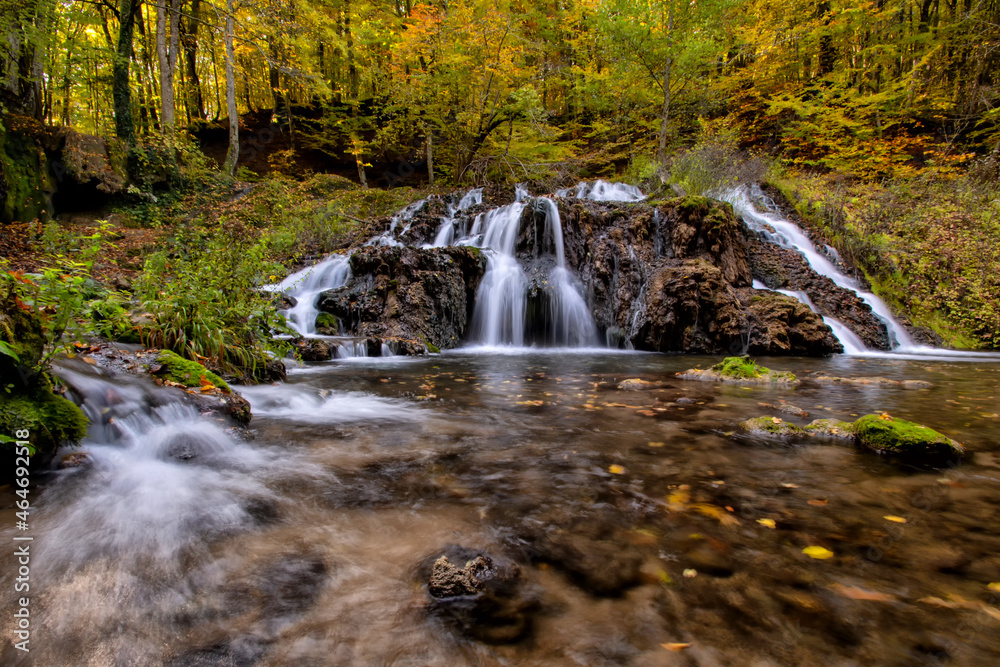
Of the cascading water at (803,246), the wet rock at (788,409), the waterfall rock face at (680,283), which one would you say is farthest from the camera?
the cascading water at (803,246)

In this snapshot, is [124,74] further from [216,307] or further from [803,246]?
[803,246]

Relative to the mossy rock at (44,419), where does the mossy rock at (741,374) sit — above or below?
below

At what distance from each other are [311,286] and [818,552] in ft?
37.6

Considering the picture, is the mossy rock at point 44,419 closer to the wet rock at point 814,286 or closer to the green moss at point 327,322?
the green moss at point 327,322

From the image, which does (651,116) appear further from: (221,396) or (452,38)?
(221,396)

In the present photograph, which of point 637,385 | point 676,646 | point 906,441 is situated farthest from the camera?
point 637,385

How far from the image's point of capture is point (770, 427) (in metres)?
3.66

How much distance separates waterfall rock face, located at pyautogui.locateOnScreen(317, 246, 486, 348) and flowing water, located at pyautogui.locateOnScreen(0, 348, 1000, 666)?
5.97 metres

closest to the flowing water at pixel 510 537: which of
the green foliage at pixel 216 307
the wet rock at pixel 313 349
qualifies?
the green foliage at pixel 216 307

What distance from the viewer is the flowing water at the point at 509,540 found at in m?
1.47

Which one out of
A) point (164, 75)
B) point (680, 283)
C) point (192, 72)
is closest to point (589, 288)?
point (680, 283)

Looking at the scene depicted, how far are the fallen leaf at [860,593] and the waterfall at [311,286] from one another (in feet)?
31.9

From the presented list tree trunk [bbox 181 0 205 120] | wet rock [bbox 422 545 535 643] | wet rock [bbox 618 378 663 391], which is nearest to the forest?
wet rock [bbox 422 545 535 643]

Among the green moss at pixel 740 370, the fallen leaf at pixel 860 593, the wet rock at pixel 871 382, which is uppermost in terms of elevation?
the green moss at pixel 740 370
